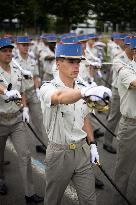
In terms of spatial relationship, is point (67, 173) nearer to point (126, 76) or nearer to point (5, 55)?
point (126, 76)

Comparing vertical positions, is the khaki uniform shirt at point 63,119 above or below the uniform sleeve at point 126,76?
below

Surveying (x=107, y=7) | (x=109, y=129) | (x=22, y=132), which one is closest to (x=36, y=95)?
(x=109, y=129)

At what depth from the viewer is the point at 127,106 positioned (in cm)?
476

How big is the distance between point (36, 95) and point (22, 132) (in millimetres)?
2031

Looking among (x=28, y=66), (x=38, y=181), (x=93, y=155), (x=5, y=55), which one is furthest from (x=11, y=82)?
(x=28, y=66)

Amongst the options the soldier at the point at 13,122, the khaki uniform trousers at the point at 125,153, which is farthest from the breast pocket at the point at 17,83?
the khaki uniform trousers at the point at 125,153

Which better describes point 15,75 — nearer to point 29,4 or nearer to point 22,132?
point 22,132

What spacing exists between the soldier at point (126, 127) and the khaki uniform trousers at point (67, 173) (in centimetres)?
109

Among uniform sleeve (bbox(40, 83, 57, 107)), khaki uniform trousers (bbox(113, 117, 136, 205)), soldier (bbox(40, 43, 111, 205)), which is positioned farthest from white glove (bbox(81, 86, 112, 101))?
khaki uniform trousers (bbox(113, 117, 136, 205))

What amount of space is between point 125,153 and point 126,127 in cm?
33

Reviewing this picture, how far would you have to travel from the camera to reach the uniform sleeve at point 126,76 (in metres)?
4.65

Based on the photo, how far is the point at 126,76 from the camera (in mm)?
4691

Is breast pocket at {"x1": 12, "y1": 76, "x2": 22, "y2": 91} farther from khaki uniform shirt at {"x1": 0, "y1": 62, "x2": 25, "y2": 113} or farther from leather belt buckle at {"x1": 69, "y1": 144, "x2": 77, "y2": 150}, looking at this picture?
leather belt buckle at {"x1": 69, "y1": 144, "x2": 77, "y2": 150}

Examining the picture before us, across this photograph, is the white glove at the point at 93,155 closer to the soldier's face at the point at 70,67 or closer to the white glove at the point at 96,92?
the soldier's face at the point at 70,67
